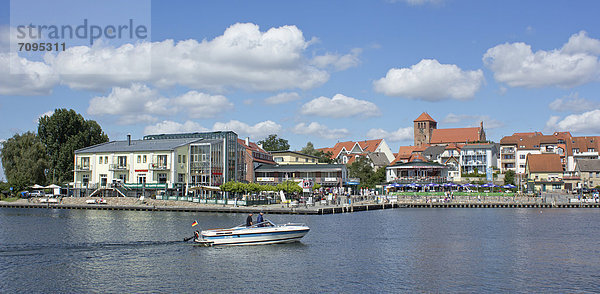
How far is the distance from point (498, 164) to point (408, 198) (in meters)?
57.6

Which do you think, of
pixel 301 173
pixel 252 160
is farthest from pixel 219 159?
pixel 301 173

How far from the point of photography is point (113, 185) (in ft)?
278

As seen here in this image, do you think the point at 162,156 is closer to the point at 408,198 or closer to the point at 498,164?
the point at 408,198

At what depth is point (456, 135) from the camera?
6929 inches

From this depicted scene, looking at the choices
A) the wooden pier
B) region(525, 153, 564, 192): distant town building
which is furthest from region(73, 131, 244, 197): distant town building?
region(525, 153, 564, 192): distant town building

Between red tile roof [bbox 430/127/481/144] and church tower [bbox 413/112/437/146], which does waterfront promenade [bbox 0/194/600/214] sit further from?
church tower [bbox 413/112/437/146]

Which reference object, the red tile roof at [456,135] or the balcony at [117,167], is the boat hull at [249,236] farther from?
the red tile roof at [456,135]

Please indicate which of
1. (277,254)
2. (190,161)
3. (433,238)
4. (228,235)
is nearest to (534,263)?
(433,238)

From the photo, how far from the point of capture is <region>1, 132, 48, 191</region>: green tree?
Answer: 317 feet

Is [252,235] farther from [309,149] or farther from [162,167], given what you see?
[309,149]

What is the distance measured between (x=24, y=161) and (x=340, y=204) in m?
59.7

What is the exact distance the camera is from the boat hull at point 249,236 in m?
38.3

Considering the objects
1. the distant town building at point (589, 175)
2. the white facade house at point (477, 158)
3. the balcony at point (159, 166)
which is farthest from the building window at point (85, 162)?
the distant town building at point (589, 175)

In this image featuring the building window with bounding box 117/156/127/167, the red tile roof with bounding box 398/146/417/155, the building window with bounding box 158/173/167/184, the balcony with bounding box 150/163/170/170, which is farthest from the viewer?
the red tile roof with bounding box 398/146/417/155
